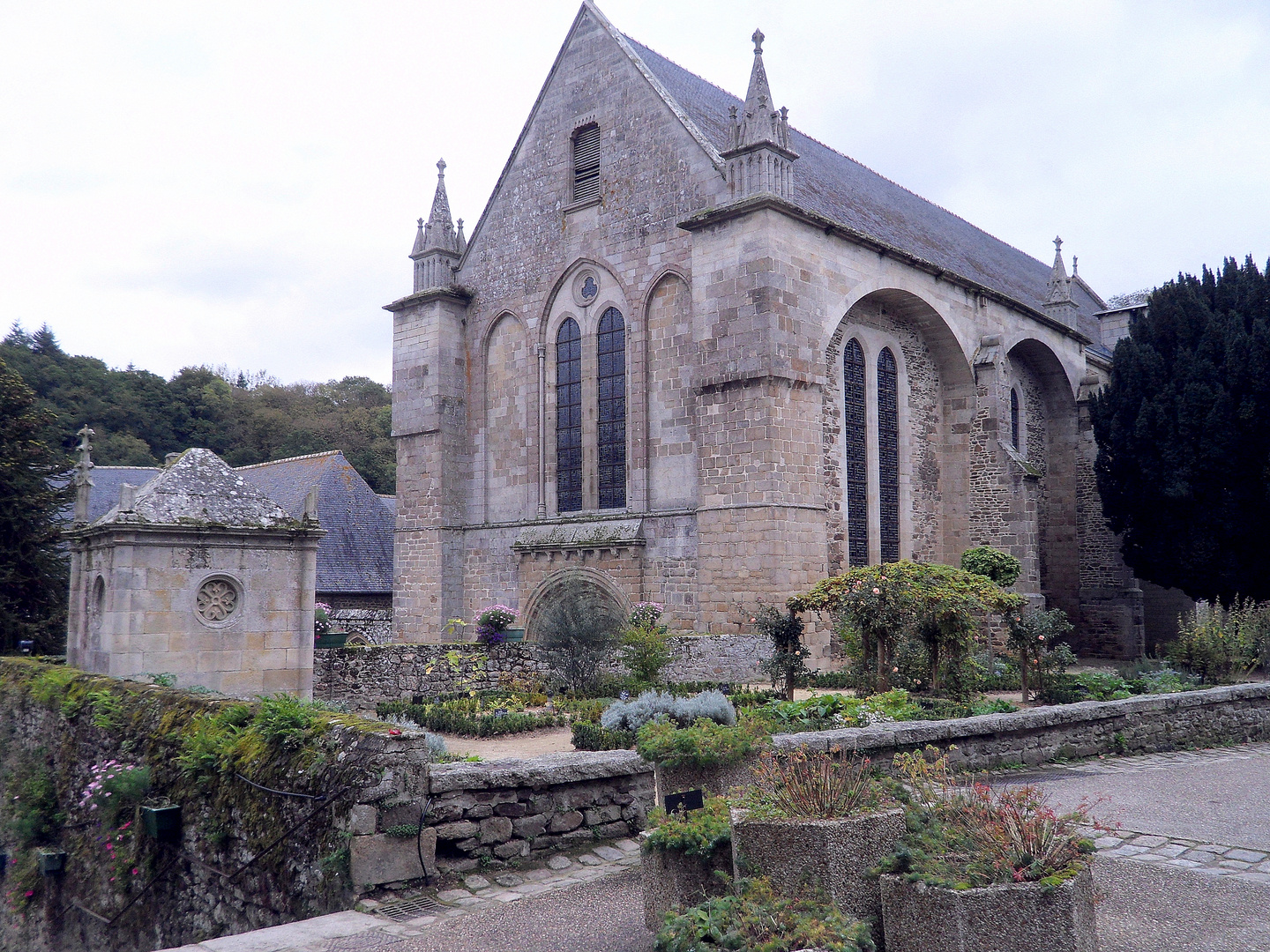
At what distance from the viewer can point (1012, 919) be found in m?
3.63

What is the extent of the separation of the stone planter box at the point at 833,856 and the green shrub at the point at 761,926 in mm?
84

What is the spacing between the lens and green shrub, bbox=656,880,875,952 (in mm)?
3688

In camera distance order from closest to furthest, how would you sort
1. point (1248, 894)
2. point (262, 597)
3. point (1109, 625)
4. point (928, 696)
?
point (1248, 894)
point (262, 597)
point (928, 696)
point (1109, 625)

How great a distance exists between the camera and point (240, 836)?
694 centimetres

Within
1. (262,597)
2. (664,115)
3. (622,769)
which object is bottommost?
(622,769)

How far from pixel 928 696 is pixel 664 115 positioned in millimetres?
12053

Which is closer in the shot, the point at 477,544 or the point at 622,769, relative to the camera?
the point at 622,769

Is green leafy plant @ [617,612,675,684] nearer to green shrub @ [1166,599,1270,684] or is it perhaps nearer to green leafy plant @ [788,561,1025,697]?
green leafy plant @ [788,561,1025,697]

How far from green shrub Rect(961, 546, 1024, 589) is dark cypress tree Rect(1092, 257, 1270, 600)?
487 centimetres

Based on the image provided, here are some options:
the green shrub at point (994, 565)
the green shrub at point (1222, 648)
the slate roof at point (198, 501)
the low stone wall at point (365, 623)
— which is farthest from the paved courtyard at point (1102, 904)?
the low stone wall at point (365, 623)

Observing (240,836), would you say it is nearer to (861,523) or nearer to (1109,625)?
(861,523)

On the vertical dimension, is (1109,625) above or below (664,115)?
below

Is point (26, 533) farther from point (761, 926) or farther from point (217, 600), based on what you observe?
point (761, 926)

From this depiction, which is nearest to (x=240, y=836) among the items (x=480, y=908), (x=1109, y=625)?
(x=480, y=908)
